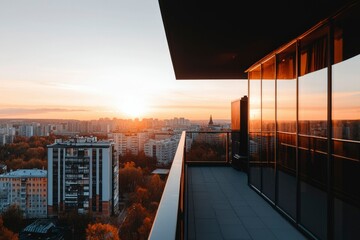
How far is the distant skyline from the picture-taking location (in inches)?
519

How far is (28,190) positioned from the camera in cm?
3978

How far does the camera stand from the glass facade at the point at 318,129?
3.17 metres

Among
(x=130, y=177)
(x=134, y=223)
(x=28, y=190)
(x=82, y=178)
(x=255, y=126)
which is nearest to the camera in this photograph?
(x=255, y=126)

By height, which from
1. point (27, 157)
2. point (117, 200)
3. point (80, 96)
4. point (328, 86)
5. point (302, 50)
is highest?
point (80, 96)

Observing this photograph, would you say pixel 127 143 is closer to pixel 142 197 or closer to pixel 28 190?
pixel 28 190

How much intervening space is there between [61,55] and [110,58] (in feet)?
11.4

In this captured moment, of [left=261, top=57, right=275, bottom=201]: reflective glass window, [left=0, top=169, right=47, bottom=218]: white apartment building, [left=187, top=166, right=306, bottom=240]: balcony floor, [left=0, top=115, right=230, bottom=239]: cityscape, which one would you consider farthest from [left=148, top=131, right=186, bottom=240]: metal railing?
[left=0, top=169, right=47, bottom=218]: white apartment building

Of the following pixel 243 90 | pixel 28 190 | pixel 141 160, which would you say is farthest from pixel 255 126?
pixel 28 190

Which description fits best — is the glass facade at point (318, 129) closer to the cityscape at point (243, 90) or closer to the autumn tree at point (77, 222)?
the cityscape at point (243, 90)

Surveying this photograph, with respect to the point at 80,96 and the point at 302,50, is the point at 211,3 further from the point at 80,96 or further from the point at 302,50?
the point at 80,96

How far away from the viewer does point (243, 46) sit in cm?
550

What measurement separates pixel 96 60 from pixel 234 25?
2132cm

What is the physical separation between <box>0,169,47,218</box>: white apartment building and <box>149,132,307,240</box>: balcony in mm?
36500

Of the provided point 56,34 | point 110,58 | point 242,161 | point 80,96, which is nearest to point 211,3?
point 242,161
